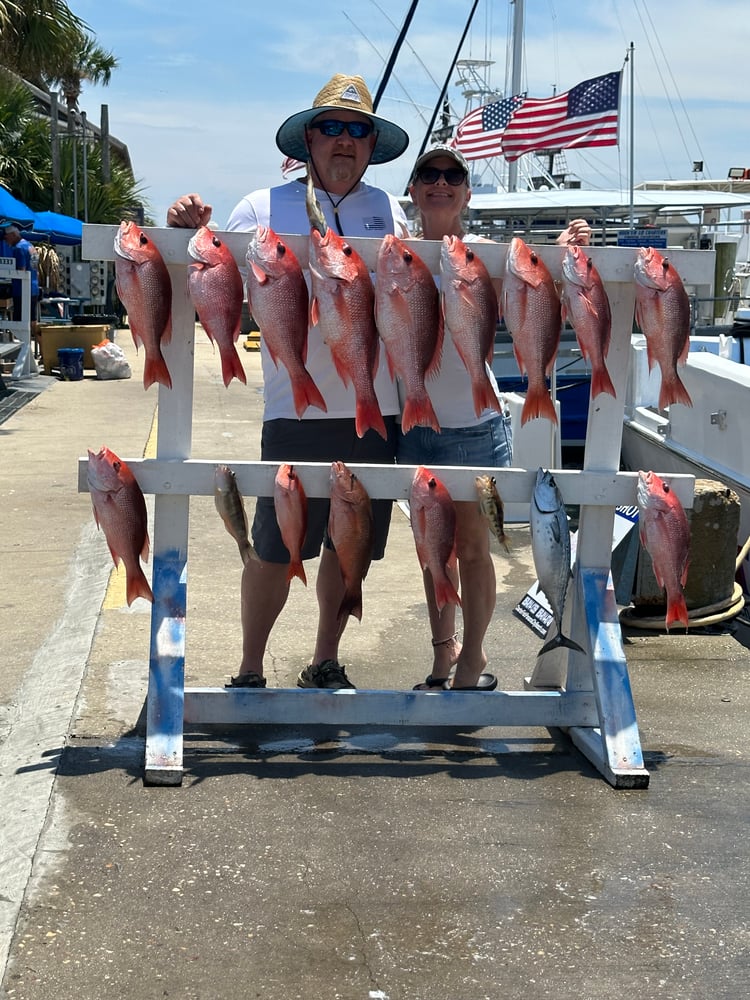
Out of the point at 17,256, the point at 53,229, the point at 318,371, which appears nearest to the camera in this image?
the point at 318,371

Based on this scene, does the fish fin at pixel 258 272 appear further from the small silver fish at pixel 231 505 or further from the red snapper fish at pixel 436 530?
the red snapper fish at pixel 436 530

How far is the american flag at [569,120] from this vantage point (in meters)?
17.7

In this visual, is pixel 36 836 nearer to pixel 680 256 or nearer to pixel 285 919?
pixel 285 919

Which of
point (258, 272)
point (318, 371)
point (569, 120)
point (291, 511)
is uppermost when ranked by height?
point (569, 120)

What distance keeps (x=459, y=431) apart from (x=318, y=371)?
21.6 inches

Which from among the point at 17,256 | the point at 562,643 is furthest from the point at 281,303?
the point at 17,256

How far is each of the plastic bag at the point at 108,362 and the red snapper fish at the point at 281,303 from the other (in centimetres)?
1498

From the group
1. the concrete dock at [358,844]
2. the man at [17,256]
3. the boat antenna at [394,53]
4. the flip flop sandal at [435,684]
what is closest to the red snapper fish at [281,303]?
the concrete dock at [358,844]

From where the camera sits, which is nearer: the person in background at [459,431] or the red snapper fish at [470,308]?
the red snapper fish at [470,308]

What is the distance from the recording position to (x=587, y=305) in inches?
143

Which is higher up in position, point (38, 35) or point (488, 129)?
point (38, 35)

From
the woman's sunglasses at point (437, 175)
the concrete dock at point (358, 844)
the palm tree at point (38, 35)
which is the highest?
the palm tree at point (38, 35)

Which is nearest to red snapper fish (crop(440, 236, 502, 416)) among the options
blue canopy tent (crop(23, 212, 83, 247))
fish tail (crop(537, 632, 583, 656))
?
fish tail (crop(537, 632, 583, 656))

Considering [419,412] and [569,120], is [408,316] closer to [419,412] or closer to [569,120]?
[419,412]
